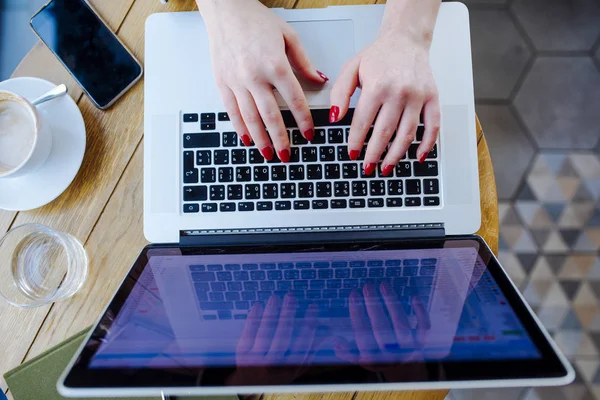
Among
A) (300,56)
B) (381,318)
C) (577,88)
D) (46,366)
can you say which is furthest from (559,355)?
(577,88)

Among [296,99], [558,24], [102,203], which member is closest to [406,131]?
[296,99]

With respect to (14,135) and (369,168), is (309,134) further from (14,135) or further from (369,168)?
(14,135)

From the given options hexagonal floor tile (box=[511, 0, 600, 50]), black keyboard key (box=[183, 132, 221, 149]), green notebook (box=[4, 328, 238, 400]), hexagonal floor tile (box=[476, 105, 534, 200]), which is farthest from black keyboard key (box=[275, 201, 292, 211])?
hexagonal floor tile (box=[511, 0, 600, 50])

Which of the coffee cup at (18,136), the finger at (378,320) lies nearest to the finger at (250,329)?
the finger at (378,320)

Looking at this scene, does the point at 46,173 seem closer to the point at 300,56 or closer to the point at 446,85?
the point at 300,56

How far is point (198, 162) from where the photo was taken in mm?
538

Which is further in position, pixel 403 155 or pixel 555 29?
pixel 555 29

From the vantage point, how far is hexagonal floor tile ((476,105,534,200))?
1.02 m

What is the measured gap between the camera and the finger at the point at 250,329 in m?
0.39

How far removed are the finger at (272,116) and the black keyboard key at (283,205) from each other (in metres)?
0.06

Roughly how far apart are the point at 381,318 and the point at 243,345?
127 millimetres

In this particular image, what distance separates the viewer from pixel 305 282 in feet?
1.47

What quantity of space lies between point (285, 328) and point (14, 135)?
412 millimetres

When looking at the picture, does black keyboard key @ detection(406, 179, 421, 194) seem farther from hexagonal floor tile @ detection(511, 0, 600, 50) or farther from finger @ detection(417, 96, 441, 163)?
hexagonal floor tile @ detection(511, 0, 600, 50)
